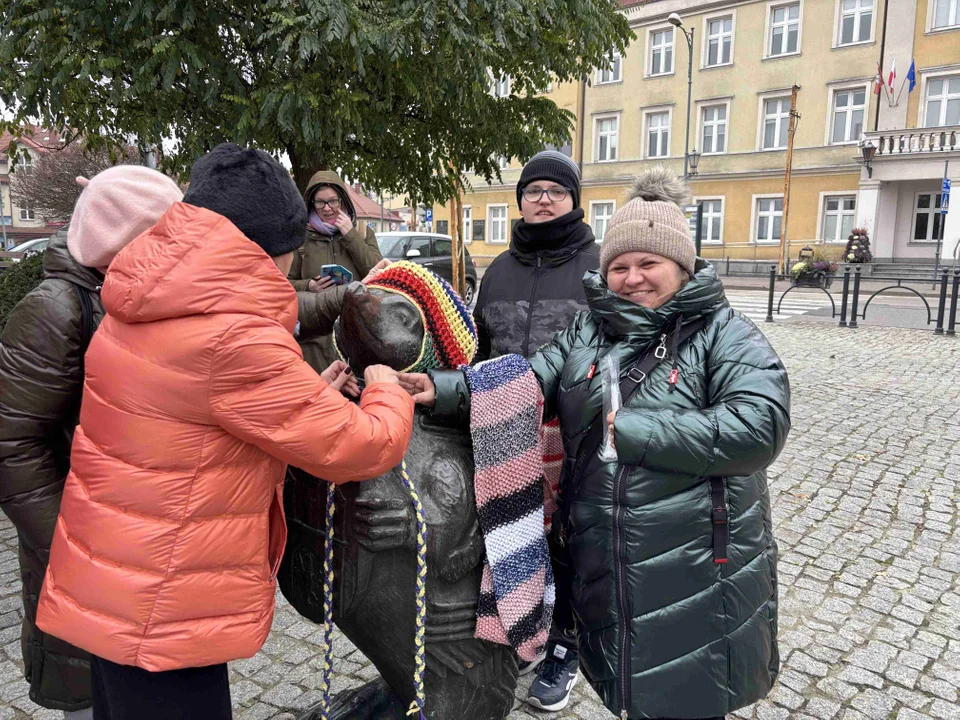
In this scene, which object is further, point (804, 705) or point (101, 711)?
point (804, 705)

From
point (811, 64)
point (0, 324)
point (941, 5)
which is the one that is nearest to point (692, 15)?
point (811, 64)

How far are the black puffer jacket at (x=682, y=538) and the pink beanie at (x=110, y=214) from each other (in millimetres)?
1129

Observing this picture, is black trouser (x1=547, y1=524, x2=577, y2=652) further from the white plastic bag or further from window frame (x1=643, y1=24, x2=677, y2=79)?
window frame (x1=643, y1=24, x2=677, y2=79)

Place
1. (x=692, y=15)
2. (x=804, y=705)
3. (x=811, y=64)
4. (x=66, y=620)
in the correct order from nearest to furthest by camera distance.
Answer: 1. (x=66, y=620)
2. (x=804, y=705)
3. (x=811, y=64)
4. (x=692, y=15)

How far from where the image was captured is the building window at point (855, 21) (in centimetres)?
2370

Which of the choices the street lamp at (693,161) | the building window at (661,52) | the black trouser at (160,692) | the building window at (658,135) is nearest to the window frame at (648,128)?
the building window at (658,135)

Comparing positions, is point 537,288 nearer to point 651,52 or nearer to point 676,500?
point 676,500

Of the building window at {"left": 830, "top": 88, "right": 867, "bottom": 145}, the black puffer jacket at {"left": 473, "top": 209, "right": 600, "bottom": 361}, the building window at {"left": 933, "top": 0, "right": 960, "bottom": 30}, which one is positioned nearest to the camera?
the black puffer jacket at {"left": 473, "top": 209, "right": 600, "bottom": 361}

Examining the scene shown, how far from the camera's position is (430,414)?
1.53 m

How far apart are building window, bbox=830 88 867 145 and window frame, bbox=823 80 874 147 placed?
0.03 meters

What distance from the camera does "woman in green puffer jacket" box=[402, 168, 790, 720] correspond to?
5.03ft

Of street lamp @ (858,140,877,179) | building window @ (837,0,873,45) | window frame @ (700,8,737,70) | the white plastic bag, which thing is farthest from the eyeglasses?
window frame @ (700,8,737,70)

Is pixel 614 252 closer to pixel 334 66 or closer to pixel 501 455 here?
pixel 501 455

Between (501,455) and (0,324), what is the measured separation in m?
4.53
